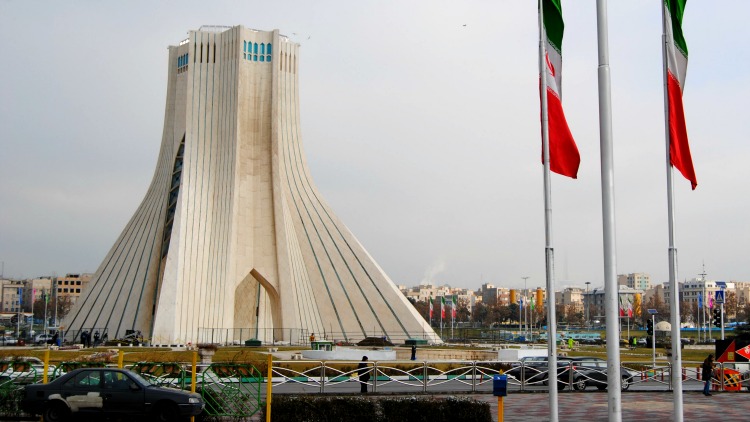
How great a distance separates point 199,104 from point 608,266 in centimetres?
3397

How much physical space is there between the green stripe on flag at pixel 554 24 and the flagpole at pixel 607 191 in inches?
39.9

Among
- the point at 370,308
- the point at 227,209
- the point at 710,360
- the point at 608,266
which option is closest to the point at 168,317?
the point at 227,209

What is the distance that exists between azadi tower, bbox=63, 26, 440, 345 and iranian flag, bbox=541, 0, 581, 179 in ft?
90.9

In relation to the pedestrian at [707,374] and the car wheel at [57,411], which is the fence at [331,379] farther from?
the pedestrian at [707,374]

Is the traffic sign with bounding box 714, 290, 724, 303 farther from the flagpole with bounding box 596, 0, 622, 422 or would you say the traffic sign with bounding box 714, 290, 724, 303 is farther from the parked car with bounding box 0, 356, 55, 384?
the parked car with bounding box 0, 356, 55, 384

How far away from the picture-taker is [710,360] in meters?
20.0

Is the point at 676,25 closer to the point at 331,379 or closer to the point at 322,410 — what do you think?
the point at 322,410

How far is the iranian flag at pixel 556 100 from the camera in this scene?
40.0 ft

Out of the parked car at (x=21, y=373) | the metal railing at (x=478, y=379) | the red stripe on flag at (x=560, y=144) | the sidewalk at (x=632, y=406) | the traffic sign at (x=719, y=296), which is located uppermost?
the red stripe on flag at (x=560, y=144)

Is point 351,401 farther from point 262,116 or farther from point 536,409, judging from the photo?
point 262,116

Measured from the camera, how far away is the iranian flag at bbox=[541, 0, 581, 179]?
12.2 m

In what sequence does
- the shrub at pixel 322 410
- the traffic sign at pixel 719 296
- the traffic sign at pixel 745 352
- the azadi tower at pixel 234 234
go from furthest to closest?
the azadi tower at pixel 234 234 < the traffic sign at pixel 719 296 < the traffic sign at pixel 745 352 < the shrub at pixel 322 410

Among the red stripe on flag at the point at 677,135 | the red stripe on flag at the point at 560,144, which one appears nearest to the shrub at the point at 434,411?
the red stripe on flag at the point at 560,144

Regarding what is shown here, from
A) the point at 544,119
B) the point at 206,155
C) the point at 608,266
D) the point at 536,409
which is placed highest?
the point at 206,155
